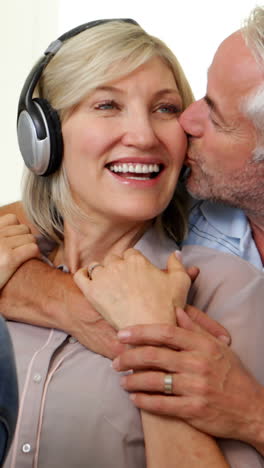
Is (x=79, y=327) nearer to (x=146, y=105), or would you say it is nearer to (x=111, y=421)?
(x=111, y=421)

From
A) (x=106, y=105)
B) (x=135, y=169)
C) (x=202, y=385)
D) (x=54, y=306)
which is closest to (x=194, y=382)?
(x=202, y=385)

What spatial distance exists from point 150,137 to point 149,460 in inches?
24.7

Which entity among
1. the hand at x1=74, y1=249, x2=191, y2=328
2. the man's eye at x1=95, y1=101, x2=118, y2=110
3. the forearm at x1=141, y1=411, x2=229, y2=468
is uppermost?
the man's eye at x1=95, y1=101, x2=118, y2=110

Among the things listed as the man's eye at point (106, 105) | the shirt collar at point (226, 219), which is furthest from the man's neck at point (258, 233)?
the man's eye at point (106, 105)

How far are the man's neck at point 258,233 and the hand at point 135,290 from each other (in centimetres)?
39

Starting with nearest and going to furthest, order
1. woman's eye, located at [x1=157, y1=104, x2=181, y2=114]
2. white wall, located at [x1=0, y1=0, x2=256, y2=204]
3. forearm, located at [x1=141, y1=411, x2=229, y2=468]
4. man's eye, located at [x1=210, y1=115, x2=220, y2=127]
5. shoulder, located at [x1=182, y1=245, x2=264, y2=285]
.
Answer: forearm, located at [x1=141, y1=411, x2=229, y2=468] < shoulder, located at [x1=182, y1=245, x2=264, y2=285] < woman's eye, located at [x1=157, y1=104, x2=181, y2=114] < man's eye, located at [x1=210, y1=115, x2=220, y2=127] < white wall, located at [x1=0, y1=0, x2=256, y2=204]

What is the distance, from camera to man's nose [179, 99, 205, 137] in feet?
5.07

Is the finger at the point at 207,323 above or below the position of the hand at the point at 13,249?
above

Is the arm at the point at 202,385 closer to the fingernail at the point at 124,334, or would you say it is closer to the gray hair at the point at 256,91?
the fingernail at the point at 124,334

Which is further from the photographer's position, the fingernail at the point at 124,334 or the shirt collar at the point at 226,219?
the shirt collar at the point at 226,219

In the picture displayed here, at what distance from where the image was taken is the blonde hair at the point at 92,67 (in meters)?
1.44

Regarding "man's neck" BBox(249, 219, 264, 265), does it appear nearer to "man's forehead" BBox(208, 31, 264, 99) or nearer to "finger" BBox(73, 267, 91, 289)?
"man's forehead" BBox(208, 31, 264, 99)

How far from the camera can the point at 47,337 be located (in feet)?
4.79

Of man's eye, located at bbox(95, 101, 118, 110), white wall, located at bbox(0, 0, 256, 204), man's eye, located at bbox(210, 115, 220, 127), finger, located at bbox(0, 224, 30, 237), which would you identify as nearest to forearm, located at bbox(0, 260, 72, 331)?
finger, located at bbox(0, 224, 30, 237)
